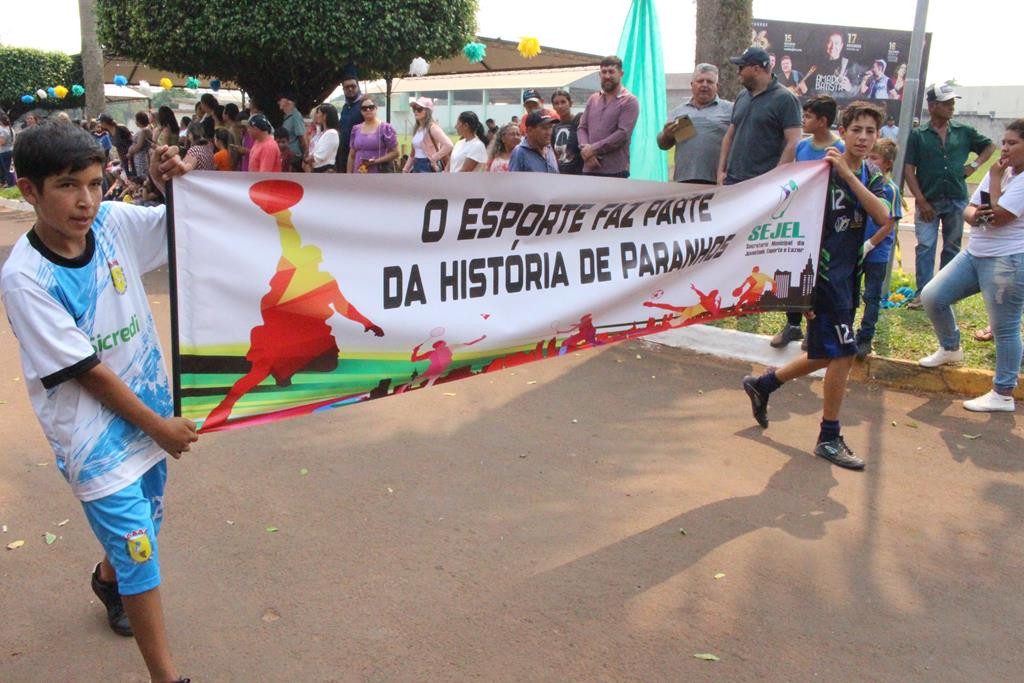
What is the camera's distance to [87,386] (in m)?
2.36

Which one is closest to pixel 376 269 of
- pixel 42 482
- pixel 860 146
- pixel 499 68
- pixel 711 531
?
pixel 711 531

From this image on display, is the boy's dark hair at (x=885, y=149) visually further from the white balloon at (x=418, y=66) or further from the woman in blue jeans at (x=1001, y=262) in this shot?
the white balloon at (x=418, y=66)

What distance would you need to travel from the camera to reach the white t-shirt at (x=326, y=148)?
10613mm

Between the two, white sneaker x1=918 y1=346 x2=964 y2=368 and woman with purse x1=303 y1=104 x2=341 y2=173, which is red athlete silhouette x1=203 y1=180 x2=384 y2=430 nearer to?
white sneaker x1=918 y1=346 x2=964 y2=368

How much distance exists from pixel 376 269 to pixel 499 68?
604 inches

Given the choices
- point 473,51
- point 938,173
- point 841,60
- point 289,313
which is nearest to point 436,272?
point 289,313

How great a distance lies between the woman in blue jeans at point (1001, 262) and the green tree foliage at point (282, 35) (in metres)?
9.01

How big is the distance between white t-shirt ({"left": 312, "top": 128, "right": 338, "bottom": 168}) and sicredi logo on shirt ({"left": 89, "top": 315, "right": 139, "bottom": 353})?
8424mm

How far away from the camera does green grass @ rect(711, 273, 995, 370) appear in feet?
20.3

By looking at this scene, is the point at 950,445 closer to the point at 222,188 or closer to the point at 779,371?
the point at 779,371

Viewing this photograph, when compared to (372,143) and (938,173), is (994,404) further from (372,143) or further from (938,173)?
(372,143)

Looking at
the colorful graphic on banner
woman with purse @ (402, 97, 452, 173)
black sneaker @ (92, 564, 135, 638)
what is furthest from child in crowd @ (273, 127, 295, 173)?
black sneaker @ (92, 564, 135, 638)

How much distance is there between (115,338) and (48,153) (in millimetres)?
518

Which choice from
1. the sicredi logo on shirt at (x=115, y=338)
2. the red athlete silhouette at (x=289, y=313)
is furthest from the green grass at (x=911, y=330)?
the sicredi logo on shirt at (x=115, y=338)
